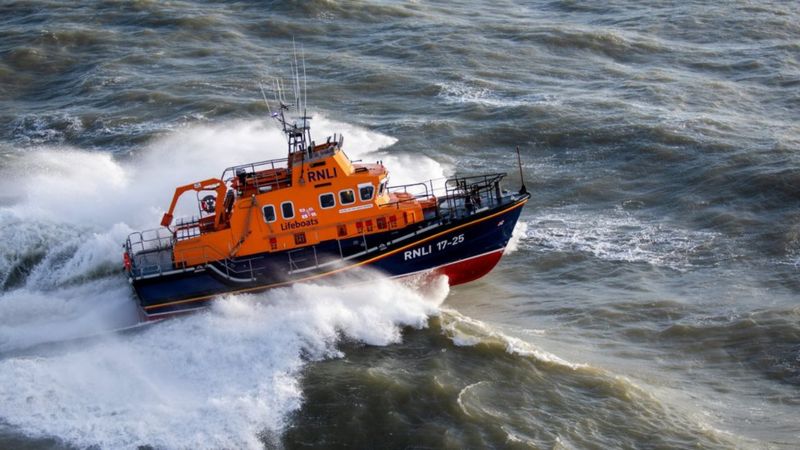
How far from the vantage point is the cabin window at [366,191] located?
18422mm

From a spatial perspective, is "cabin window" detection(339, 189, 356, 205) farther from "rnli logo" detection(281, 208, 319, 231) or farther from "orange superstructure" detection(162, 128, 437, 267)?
"rnli logo" detection(281, 208, 319, 231)

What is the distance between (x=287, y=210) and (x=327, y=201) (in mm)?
848

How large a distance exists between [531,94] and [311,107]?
7.83 m

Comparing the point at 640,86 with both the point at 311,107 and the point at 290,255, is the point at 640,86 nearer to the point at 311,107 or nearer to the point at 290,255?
the point at 311,107

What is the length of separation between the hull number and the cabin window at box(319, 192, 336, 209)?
1853 mm

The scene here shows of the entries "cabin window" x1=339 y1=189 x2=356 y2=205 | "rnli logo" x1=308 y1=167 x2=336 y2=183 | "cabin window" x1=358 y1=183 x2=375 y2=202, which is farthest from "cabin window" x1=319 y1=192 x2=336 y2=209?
"cabin window" x1=358 y1=183 x2=375 y2=202

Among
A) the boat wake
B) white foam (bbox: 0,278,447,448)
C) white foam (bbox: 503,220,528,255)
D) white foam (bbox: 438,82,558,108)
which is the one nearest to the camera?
white foam (bbox: 0,278,447,448)

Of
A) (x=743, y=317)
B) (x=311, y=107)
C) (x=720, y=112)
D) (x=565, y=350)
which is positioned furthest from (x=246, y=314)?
(x=720, y=112)

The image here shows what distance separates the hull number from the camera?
61.4 feet

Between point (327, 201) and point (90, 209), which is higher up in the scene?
point (90, 209)

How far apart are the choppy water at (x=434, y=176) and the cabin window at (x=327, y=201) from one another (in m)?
1.75

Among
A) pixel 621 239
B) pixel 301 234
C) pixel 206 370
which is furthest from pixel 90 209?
pixel 621 239

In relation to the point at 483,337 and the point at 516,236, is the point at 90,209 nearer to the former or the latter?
the point at 516,236

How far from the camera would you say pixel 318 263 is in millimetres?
18547
